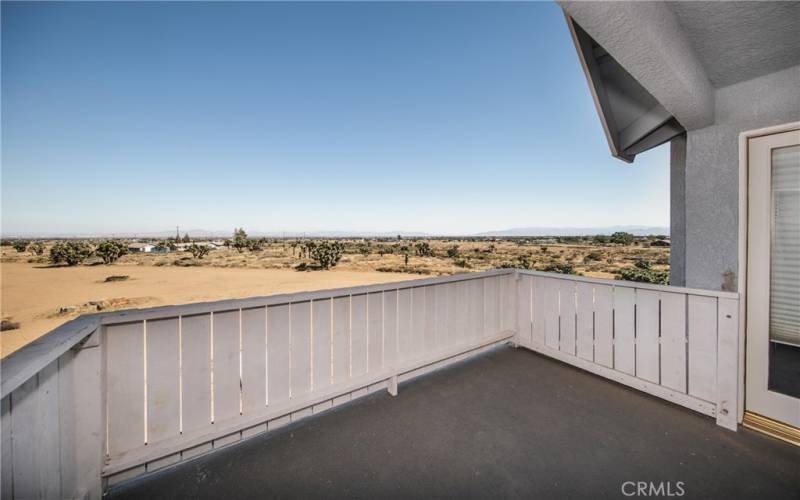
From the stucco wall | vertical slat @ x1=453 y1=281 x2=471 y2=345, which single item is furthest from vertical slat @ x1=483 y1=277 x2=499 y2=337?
the stucco wall

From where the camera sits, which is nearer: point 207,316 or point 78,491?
point 78,491

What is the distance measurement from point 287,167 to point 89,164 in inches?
284

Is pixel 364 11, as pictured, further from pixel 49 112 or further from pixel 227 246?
pixel 227 246

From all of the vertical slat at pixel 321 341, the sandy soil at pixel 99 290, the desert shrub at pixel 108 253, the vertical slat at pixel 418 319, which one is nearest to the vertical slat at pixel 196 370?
the vertical slat at pixel 321 341

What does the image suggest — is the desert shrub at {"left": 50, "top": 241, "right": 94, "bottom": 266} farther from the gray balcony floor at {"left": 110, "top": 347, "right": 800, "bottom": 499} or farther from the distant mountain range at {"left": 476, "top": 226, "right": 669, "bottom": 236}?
the distant mountain range at {"left": 476, "top": 226, "right": 669, "bottom": 236}

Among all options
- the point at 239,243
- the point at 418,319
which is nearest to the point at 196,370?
the point at 418,319

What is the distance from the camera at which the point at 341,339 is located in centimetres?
236

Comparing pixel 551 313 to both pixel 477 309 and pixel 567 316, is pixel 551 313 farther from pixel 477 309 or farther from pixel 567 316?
pixel 477 309

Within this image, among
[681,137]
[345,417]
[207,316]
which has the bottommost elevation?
[345,417]

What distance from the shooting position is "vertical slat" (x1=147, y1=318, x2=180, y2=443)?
Answer: 65.0 inches

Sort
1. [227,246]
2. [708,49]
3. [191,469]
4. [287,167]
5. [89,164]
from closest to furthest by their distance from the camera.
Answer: [191,469], [708,49], [89,164], [287,167], [227,246]

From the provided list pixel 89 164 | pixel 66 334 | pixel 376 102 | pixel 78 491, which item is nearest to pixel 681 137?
pixel 66 334

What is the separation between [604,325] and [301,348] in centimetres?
283

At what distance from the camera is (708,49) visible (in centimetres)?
200
